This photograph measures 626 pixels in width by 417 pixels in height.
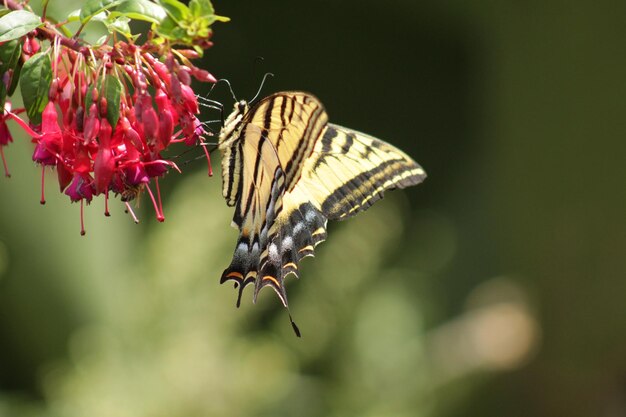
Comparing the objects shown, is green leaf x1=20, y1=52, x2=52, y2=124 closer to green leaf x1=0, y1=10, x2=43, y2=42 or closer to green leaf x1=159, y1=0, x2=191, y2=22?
green leaf x1=0, y1=10, x2=43, y2=42

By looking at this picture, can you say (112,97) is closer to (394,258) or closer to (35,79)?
(35,79)

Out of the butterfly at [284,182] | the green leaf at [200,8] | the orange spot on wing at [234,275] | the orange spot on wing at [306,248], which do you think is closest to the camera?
the green leaf at [200,8]

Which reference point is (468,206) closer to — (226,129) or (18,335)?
(18,335)

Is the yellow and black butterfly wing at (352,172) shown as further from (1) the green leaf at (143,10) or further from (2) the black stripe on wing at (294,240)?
(1) the green leaf at (143,10)

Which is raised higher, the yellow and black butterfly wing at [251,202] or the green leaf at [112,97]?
the green leaf at [112,97]

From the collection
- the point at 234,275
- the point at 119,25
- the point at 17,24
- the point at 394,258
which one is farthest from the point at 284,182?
the point at 394,258

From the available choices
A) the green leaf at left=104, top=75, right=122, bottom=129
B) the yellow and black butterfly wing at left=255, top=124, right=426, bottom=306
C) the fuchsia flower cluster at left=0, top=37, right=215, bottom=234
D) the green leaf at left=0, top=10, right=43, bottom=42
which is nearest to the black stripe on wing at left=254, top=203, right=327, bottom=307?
the yellow and black butterfly wing at left=255, top=124, right=426, bottom=306

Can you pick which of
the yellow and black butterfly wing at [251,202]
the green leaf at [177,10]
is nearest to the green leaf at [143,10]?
the green leaf at [177,10]
